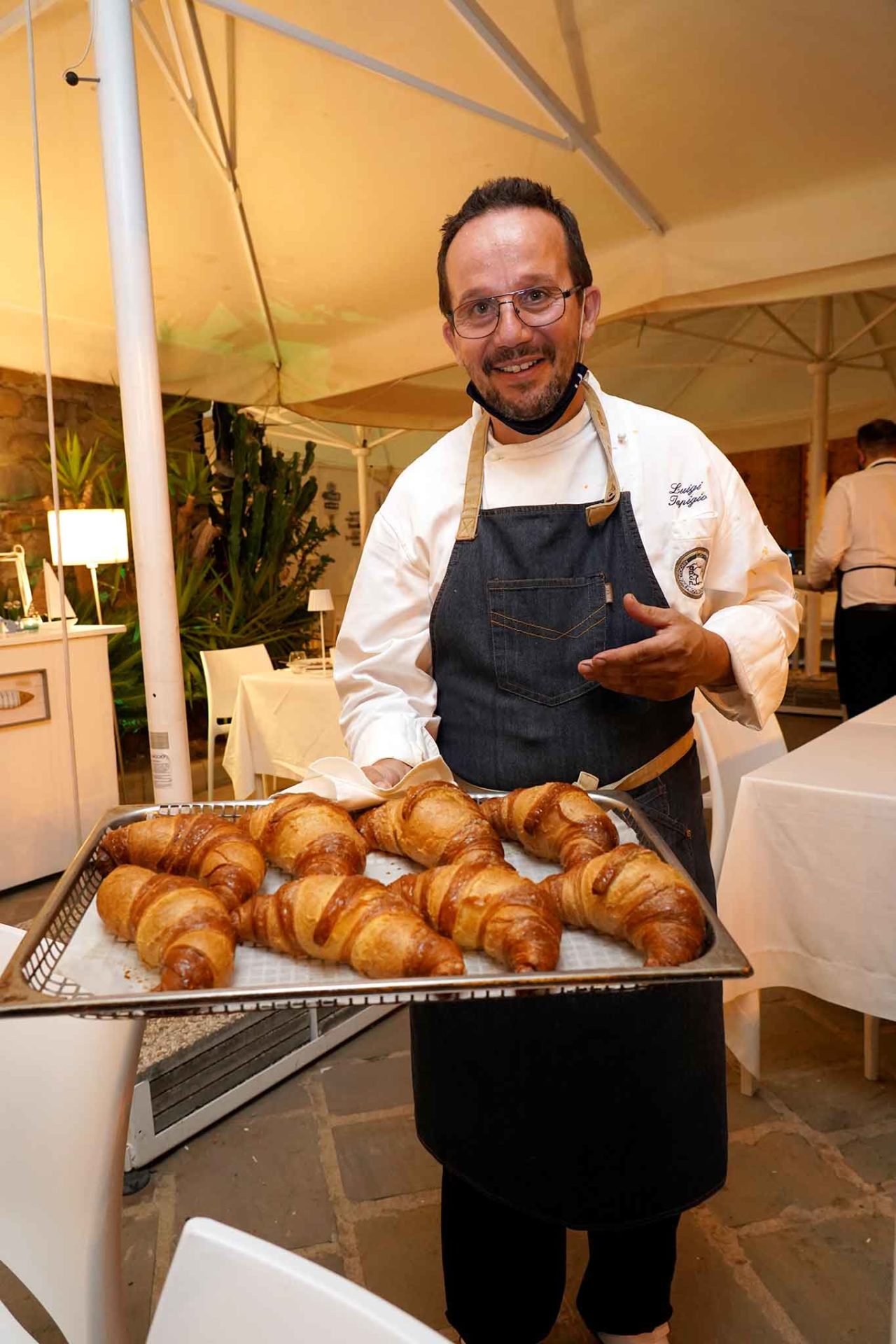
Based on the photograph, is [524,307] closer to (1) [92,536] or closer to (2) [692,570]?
(2) [692,570]

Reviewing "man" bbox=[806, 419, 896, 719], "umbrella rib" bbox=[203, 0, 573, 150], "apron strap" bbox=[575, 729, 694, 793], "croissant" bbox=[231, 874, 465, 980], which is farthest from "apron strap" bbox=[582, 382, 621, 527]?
"man" bbox=[806, 419, 896, 719]

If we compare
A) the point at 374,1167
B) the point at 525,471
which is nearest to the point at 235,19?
the point at 525,471

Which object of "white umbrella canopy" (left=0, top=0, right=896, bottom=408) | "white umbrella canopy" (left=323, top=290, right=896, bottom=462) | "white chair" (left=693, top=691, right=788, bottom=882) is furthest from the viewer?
"white umbrella canopy" (left=323, top=290, right=896, bottom=462)

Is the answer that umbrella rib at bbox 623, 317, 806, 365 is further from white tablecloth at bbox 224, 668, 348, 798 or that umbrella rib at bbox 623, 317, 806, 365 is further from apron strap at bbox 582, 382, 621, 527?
apron strap at bbox 582, 382, 621, 527

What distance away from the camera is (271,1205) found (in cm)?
206

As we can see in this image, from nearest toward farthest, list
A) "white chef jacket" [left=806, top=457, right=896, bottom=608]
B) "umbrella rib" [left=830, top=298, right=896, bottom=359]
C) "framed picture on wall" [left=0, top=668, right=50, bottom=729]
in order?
"framed picture on wall" [left=0, top=668, right=50, bottom=729] → "white chef jacket" [left=806, top=457, right=896, bottom=608] → "umbrella rib" [left=830, top=298, right=896, bottom=359]

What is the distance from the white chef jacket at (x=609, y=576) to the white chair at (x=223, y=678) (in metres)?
3.81

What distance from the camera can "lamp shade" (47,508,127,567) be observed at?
4.88 meters

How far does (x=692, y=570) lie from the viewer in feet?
4.60

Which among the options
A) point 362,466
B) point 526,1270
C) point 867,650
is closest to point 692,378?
point 362,466

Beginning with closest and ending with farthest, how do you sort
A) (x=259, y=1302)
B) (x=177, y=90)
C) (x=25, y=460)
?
(x=259, y=1302) → (x=177, y=90) → (x=25, y=460)

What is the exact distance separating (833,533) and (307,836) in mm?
5094

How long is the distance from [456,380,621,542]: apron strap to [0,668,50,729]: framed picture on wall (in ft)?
10.6

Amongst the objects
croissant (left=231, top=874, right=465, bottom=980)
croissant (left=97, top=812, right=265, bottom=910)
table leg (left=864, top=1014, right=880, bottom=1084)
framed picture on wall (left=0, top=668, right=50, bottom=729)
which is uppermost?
croissant (left=97, top=812, right=265, bottom=910)
